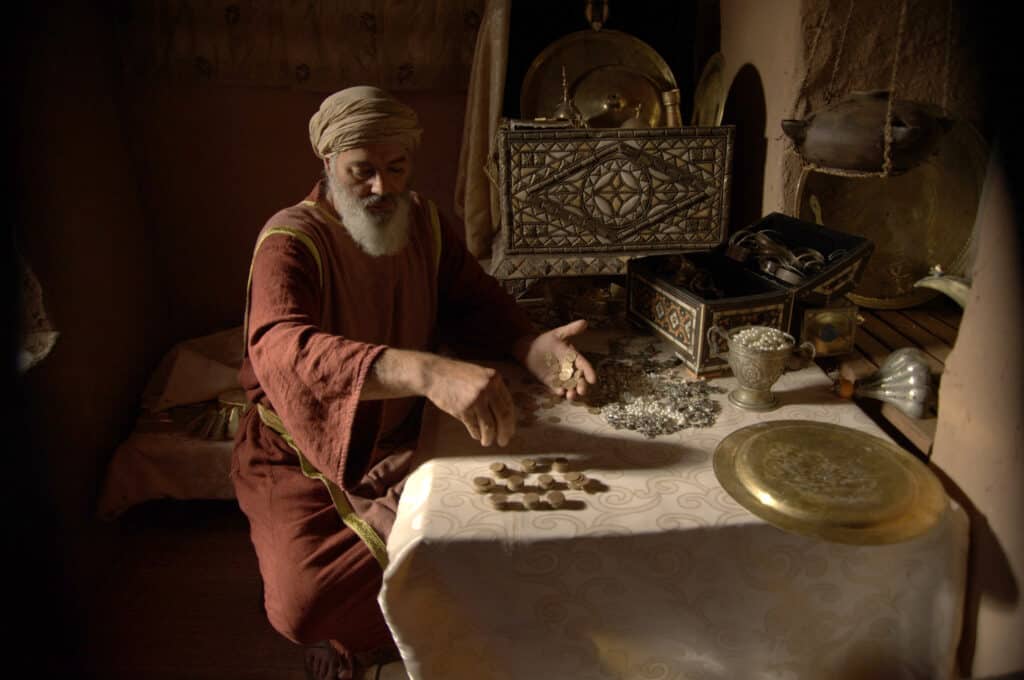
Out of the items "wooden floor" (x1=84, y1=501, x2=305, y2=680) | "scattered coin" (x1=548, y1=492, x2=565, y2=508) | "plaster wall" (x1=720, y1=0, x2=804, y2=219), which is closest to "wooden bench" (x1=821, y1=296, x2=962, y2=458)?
"plaster wall" (x1=720, y1=0, x2=804, y2=219)

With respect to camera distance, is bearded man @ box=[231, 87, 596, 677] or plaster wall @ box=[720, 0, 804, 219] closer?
bearded man @ box=[231, 87, 596, 677]

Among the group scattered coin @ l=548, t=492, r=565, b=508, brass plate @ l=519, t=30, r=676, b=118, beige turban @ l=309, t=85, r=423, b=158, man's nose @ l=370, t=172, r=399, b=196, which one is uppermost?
brass plate @ l=519, t=30, r=676, b=118

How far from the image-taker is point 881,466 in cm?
Answer: 121

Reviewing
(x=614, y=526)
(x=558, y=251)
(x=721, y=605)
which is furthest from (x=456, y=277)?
(x=721, y=605)

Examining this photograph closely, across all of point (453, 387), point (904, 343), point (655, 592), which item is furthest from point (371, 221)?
point (904, 343)

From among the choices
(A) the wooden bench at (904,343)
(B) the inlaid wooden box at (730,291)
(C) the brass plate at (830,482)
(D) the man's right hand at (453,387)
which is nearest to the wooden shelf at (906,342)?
(A) the wooden bench at (904,343)

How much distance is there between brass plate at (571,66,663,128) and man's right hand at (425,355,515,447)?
5.41 feet

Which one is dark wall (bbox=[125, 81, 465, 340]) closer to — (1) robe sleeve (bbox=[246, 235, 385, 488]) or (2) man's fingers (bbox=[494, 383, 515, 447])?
(1) robe sleeve (bbox=[246, 235, 385, 488])

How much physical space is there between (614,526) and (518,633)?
0.27m

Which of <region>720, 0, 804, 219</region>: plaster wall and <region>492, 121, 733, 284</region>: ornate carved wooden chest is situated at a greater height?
<region>720, 0, 804, 219</region>: plaster wall

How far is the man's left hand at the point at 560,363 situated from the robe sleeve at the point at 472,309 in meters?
0.11

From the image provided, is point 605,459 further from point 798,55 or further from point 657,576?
point 798,55

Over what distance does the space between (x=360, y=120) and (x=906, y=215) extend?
1843mm

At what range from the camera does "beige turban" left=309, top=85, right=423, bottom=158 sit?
65.4 inches
